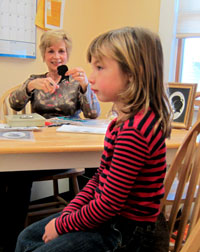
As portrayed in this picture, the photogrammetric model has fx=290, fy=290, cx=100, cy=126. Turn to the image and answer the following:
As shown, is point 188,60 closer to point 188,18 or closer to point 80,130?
point 188,18

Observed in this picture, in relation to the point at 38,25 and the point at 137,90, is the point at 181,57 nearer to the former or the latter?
the point at 38,25

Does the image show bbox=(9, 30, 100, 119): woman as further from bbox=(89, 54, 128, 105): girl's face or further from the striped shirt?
the striped shirt

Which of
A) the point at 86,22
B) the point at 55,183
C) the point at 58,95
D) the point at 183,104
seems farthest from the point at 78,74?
the point at 86,22

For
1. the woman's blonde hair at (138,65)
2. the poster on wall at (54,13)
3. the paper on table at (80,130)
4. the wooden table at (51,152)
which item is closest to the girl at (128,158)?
the woman's blonde hair at (138,65)

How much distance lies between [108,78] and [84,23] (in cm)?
211

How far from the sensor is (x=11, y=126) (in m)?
1.33

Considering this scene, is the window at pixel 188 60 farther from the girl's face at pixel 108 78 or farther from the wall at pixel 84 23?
the girl's face at pixel 108 78

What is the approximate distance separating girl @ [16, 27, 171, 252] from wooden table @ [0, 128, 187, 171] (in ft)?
0.96

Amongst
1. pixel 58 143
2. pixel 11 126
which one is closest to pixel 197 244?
pixel 58 143

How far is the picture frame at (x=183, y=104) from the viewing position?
1567 millimetres

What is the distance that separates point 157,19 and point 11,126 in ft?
5.35

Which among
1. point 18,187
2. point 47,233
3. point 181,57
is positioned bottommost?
point 18,187

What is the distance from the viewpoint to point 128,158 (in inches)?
27.3

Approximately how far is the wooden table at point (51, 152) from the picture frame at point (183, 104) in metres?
0.41
